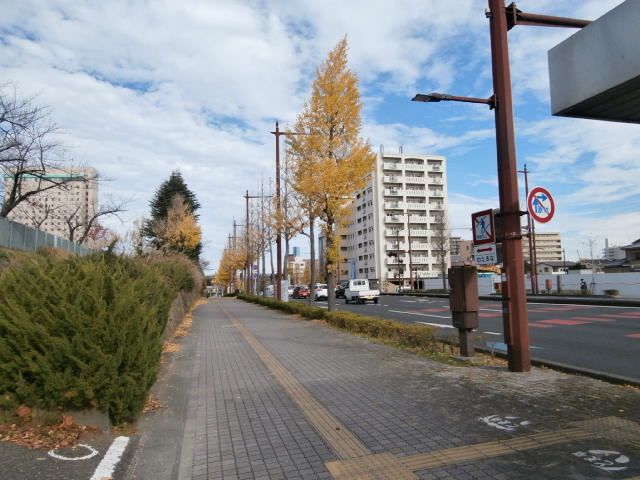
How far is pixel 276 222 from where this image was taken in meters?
21.7

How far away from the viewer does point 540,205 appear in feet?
23.8

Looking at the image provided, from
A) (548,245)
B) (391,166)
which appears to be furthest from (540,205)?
(548,245)

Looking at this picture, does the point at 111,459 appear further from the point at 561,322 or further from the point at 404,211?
the point at 404,211

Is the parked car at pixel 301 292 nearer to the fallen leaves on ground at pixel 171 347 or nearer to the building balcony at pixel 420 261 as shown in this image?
the building balcony at pixel 420 261

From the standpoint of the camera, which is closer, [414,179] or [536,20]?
[536,20]

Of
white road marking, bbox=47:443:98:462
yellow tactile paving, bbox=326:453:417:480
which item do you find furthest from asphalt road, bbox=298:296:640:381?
white road marking, bbox=47:443:98:462

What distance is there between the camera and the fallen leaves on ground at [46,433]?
4438 millimetres

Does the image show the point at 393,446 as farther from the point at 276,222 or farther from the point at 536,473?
the point at 276,222

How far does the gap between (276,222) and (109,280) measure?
653 inches

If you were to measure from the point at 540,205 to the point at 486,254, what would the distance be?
3.52 feet

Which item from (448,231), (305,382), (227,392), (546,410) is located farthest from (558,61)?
(448,231)

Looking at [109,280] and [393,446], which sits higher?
[109,280]

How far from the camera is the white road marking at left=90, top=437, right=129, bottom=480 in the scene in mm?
3874

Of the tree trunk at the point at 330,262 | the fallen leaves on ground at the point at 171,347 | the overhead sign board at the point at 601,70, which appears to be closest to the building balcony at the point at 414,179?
the tree trunk at the point at 330,262
